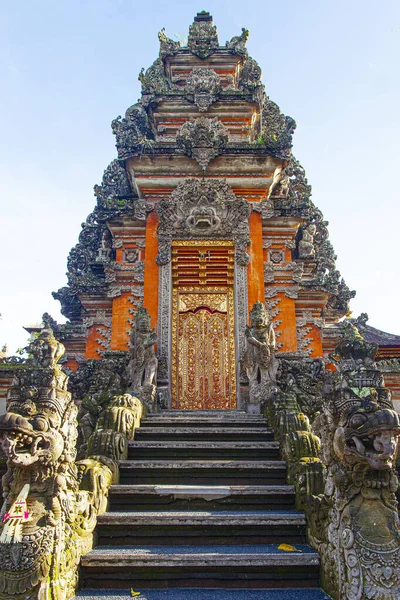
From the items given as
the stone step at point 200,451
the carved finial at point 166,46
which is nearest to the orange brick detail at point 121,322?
the stone step at point 200,451

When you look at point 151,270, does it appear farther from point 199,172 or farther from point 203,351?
point 199,172

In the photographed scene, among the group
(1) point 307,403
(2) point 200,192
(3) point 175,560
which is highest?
(2) point 200,192

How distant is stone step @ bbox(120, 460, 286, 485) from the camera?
5676 millimetres

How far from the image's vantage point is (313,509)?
182 inches

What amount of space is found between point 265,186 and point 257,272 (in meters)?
2.15

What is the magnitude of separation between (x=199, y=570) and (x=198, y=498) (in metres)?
1.09

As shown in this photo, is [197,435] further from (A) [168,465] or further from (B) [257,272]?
(B) [257,272]

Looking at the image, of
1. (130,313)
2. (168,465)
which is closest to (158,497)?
(168,465)

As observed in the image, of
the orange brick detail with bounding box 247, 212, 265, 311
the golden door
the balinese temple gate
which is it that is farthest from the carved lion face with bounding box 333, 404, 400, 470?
the orange brick detail with bounding box 247, 212, 265, 311

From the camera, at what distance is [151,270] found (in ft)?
34.4

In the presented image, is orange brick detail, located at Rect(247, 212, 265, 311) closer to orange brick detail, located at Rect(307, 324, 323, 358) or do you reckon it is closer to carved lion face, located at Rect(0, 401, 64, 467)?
orange brick detail, located at Rect(307, 324, 323, 358)

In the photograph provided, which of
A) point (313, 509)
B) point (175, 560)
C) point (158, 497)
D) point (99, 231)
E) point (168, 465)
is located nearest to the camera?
point (175, 560)

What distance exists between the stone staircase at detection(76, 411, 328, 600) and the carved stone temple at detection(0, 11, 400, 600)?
0.06 ft

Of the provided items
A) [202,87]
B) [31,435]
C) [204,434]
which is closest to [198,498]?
[204,434]
